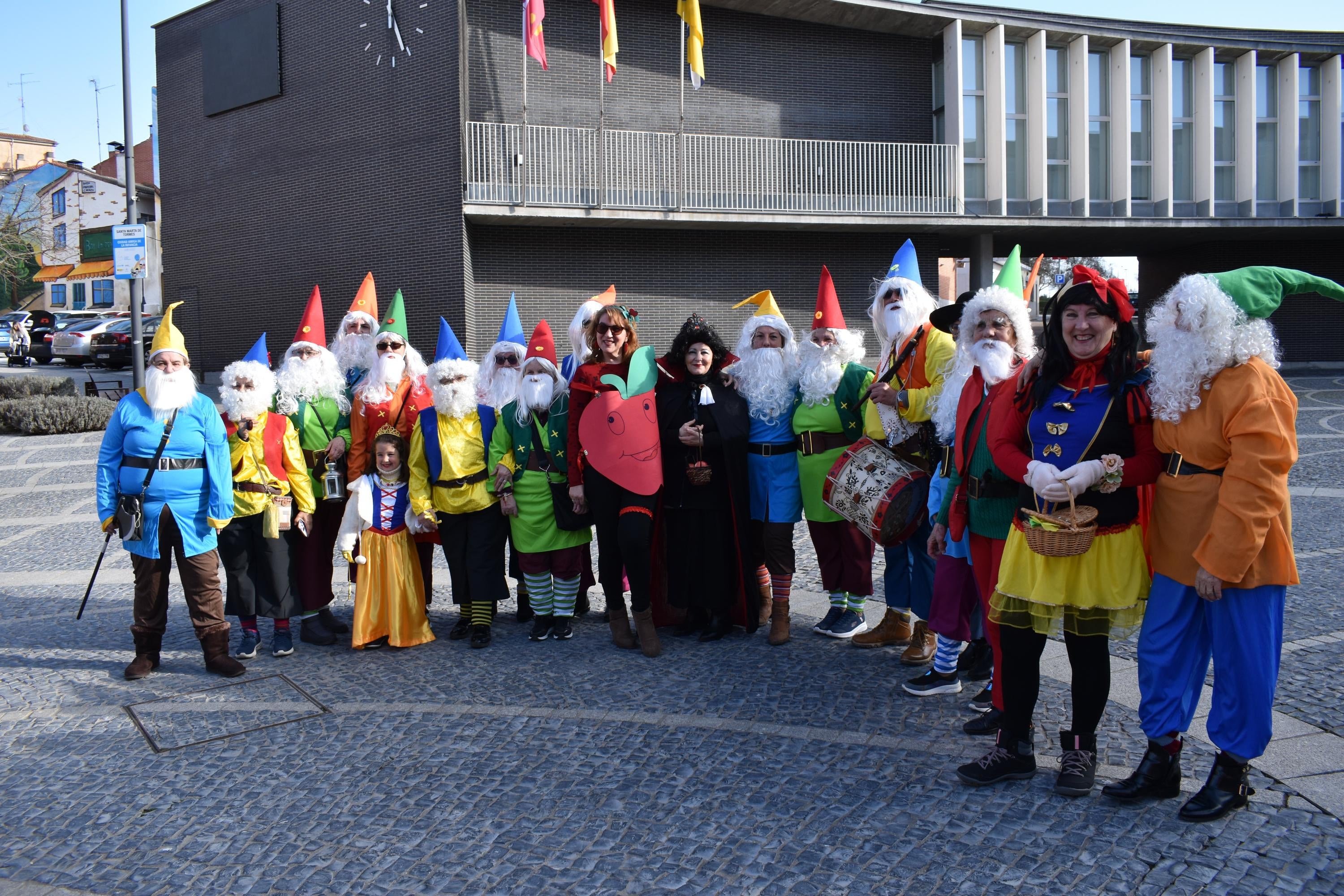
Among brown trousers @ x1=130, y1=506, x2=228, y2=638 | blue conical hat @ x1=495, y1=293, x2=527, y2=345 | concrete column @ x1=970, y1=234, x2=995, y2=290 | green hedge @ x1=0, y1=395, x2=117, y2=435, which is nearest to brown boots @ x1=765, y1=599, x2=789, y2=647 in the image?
blue conical hat @ x1=495, y1=293, x2=527, y2=345

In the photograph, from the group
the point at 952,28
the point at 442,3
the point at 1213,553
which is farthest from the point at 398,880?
the point at 952,28

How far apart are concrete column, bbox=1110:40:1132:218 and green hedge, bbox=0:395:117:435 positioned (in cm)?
2025

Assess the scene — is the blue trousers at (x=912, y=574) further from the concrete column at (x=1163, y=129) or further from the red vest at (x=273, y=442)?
the concrete column at (x=1163, y=129)

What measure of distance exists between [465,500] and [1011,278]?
3.24 meters

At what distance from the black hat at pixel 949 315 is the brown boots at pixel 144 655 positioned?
176 inches

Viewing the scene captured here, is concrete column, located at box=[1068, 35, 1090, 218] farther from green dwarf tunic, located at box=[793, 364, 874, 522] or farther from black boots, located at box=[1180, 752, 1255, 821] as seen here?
black boots, located at box=[1180, 752, 1255, 821]

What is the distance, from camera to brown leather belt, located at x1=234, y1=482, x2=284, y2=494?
552 centimetres

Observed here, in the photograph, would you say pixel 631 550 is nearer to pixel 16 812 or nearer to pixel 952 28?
pixel 16 812

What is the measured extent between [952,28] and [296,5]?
529 inches

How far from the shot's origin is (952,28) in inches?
792

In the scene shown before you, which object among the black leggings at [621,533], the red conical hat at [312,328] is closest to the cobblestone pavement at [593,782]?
the black leggings at [621,533]

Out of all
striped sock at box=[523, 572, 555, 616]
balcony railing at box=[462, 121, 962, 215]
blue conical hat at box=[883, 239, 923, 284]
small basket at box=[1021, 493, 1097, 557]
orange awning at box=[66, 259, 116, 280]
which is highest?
orange awning at box=[66, 259, 116, 280]

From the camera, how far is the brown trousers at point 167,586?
520 cm

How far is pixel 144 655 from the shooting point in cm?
533
